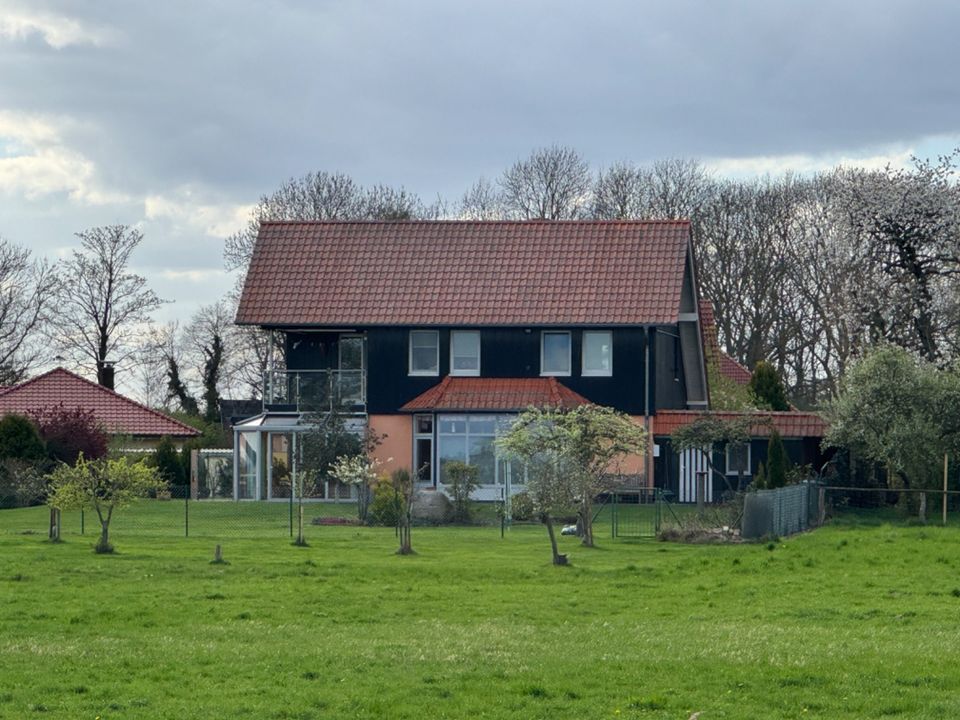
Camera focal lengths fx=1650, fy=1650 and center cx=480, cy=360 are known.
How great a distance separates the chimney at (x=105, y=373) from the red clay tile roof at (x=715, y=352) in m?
27.9

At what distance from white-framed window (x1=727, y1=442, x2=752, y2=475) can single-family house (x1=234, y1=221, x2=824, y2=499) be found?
5.46 feet

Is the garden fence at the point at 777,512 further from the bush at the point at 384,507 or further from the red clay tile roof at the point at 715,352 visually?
the red clay tile roof at the point at 715,352

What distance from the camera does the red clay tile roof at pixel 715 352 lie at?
5894 cm

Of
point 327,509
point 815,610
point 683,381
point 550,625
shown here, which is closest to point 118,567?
point 550,625

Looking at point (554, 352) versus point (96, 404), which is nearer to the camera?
point (554, 352)

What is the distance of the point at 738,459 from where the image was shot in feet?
160

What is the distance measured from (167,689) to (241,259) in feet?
196

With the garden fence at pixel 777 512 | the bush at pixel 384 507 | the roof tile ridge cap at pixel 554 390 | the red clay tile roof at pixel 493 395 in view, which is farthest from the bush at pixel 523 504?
the red clay tile roof at pixel 493 395

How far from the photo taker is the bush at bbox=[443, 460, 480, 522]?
40.6 m

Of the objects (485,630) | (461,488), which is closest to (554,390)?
(461,488)

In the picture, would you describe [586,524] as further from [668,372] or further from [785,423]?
[668,372]

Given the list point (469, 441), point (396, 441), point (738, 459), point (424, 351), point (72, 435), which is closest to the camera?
point (469, 441)

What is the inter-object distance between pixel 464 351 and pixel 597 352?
4.07 m

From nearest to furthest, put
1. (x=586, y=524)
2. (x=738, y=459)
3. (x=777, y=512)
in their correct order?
(x=586, y=524)
(x=777, y=512)
(x=738, y=459)
